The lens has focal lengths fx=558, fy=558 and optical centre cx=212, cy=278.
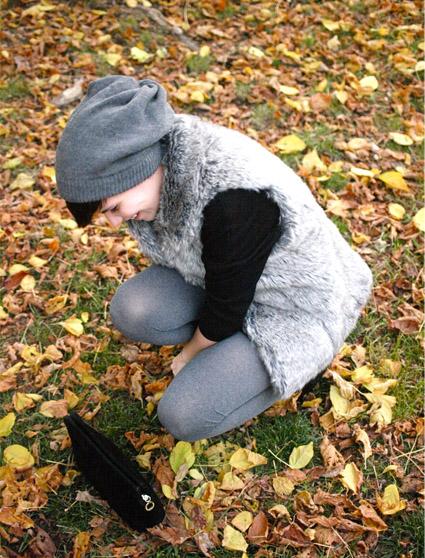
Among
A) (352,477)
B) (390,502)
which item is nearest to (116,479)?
(352,477)

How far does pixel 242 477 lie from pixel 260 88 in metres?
2.38

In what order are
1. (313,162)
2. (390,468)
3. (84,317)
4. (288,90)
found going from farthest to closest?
(288,90) → (313,162) → (84,317) → (390,468)

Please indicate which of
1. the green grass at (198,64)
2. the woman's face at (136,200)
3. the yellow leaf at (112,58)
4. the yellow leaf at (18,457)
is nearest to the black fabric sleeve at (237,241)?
the woman's face at (136,200)

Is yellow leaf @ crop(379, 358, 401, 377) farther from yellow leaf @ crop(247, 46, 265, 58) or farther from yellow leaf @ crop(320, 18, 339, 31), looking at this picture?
yellow leaf @ crop(320, 18, 339, 31)

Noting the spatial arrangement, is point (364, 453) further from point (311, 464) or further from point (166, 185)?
point (166, 185)

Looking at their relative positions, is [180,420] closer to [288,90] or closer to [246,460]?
[246,460]

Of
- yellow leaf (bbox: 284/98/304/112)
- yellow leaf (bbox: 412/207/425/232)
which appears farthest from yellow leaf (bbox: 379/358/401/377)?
yellow leaf (bbox: 284/98/304/112)

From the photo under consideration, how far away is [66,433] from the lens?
6.65ft

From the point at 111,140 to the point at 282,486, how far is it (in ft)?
4.04

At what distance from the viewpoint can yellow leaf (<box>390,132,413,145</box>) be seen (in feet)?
9.88

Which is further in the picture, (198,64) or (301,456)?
(198,64)

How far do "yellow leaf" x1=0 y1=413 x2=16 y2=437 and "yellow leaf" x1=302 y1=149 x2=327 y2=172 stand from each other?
72.6 inches

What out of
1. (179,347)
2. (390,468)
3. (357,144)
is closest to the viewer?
(390,468)

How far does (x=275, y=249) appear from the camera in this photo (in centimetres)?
161
